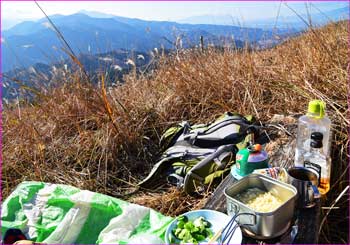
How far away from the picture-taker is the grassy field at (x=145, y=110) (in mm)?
2381

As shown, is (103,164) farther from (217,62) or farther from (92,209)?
(217,62)

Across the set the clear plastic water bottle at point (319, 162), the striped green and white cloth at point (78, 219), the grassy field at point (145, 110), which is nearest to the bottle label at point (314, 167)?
the clear plastic water bottle at point (319, 162)

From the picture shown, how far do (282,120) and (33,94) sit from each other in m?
2.43

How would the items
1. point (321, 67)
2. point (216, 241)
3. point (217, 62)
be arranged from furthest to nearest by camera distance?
point (217, 62) < point (321, 67) < point (216, 241)

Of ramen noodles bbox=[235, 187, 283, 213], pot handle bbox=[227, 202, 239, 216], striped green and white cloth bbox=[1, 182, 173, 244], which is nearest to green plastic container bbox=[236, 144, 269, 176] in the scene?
ramen noodles bbox=[235, 187, 283, 213]

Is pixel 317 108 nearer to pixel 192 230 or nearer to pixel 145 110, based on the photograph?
pixel 192 230

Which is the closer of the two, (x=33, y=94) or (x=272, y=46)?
(x=33, y=94)

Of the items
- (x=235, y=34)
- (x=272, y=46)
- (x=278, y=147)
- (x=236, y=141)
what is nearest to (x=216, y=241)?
(x=278, y=147)

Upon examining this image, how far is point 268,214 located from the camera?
1.02 meters

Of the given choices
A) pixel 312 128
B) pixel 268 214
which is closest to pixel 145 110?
pixel 312 128

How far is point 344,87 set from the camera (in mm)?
2164

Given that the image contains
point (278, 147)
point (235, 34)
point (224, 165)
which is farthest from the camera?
point (235, 34)

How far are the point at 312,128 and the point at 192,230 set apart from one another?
891mm

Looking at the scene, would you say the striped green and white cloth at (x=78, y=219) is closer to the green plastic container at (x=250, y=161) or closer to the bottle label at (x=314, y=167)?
the green plastic container at (x=250, y=161)
